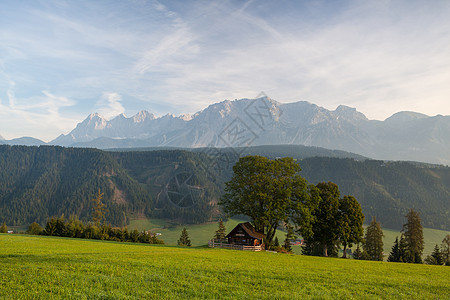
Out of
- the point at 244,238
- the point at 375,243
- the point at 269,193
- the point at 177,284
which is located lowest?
the point at 375,243

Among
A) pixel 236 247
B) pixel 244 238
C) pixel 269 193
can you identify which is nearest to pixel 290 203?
pixel 269 193

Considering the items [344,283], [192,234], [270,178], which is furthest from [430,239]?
[344,283]

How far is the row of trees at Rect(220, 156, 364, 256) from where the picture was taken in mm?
45156

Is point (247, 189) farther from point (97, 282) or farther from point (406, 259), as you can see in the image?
point (406, 259)

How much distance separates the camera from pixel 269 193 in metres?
47.0

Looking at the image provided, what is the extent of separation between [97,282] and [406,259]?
73.8 meters

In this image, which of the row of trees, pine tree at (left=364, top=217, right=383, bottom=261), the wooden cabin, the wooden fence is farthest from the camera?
pine tree at (left=364, top=217, right=383, bottom=261)

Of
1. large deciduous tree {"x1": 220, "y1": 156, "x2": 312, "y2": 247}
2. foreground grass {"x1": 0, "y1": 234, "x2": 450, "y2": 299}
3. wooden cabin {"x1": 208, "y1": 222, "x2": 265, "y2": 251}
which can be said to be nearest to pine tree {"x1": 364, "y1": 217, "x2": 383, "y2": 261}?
large deciduous tree {"x1": 220, "y1": 156, "x2": 312, "y2": 247}

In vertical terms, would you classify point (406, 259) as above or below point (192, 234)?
above

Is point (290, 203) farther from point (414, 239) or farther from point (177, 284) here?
point (414, 239)

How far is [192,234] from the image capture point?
181m

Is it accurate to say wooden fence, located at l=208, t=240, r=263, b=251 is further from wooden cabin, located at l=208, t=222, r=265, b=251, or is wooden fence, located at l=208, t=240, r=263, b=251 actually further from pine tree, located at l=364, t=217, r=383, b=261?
pine tree, located at l=364, t=217, r=383, b=261

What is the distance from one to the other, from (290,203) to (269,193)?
415 centimetres

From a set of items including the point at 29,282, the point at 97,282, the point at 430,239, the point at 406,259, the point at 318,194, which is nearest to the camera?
the point at 29,282
